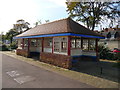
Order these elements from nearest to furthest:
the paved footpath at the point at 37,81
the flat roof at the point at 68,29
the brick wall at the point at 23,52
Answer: the paved footpath at the point at 37,81, the flat roof at the point at 68,29, the brick wall at the point at 23,52

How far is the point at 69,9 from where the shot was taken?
83.6ft

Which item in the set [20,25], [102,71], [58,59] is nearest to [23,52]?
[58,59]

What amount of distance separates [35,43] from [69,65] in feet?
36.6

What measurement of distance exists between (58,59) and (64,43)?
3.67 metres

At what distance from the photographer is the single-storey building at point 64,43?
10.4m

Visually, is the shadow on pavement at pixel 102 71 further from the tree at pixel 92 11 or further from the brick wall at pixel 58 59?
the tree at pixel 92 11

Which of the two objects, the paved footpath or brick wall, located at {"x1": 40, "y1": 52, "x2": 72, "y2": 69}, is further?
brick wall, located at {"x1": 40, "y1": 52, "x2": 72, "y2": 69}

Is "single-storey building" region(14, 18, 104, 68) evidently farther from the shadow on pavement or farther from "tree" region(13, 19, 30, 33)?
"tree" region(13, 19, 30, 33)

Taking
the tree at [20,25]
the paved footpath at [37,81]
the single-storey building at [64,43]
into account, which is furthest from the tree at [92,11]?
the tree at [20,25]

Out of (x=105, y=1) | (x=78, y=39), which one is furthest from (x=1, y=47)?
(x=105, y=1)

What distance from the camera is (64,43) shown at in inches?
559

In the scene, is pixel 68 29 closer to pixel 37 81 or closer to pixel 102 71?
pixel 102 71

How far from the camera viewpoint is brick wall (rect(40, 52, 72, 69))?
9.87 m

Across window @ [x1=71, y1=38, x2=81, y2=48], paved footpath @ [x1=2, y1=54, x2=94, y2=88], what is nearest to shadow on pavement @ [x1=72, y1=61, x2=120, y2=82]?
paved footpath @ [x1=2, y1=54, x2=94, y2=88]
